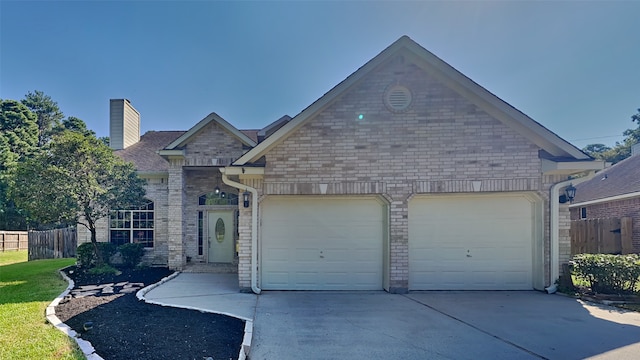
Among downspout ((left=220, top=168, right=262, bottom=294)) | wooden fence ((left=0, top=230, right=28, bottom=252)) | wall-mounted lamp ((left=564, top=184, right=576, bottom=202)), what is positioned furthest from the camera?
wooden fence ((left=0, top=230, right=28, bottom=252))

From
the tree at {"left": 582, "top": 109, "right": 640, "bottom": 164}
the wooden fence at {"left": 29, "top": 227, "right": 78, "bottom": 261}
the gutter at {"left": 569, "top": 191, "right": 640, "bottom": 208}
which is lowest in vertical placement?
the wooden fence at {"left": 29, "top": 227, "right": 78, "bottom": 261}

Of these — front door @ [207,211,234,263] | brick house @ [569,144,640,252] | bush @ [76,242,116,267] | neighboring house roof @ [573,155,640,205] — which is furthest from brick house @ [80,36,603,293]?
neighboring house roof @ [573,155,640,205]

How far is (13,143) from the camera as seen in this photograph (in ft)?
103

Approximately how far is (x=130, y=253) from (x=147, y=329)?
8342mm

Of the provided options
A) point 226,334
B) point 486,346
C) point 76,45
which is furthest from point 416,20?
point 76,45

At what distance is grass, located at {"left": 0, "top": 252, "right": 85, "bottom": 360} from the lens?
14.8 ft

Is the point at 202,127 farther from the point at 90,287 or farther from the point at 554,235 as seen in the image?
the point at 554,235

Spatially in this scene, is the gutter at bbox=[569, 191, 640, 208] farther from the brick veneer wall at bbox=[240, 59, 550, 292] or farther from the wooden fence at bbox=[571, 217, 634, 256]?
the brick veneer wall at bbox=[240, 59, 550, 292]

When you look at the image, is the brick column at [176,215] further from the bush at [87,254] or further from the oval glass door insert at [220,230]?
the bush at [87,254]

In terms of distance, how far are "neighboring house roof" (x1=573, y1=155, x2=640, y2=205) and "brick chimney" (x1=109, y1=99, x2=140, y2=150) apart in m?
21.8

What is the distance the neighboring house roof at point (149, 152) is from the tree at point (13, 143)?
19.2 meters

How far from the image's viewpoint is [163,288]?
900cm

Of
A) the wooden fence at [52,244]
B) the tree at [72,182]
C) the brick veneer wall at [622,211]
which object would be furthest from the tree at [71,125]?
the brick veneer wall at [622,211]

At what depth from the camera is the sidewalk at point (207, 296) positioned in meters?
6.82
